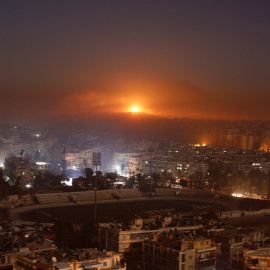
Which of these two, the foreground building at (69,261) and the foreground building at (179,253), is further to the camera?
the foreground building at (179,253)

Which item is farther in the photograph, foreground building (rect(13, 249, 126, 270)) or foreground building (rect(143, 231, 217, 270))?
foreground building (rect(143, 231, 217, 270))

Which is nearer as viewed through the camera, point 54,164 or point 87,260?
point 87,260

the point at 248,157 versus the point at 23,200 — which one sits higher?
the point at 248,157

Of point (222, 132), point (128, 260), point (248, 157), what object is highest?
point (222, 132)

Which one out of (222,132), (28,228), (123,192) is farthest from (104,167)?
(28,228)

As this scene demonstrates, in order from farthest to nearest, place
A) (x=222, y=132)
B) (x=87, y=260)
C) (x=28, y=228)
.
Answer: (x=222, y=132), (x=28, y=228), (x=87, y=260)

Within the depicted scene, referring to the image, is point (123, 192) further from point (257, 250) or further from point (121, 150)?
point (121, 150)

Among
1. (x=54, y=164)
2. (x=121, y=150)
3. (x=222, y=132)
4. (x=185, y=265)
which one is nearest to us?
(x=185, y=265)

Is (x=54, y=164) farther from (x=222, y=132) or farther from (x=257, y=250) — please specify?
(x=257, y=250)

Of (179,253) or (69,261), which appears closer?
(69,261)

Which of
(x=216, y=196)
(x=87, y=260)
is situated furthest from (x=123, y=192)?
(x=87, y=260)
